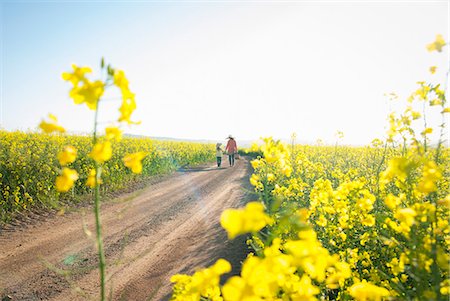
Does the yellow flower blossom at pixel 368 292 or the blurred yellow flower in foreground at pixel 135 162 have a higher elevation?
the blurred yellow flower in foreground at pixel 135 162

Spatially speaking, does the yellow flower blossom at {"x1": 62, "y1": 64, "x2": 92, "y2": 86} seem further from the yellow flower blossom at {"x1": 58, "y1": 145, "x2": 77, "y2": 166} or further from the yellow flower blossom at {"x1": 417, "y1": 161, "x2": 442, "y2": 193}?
the yellow flower blossom at {"x1": 417, "y1": 161, "x2": 442, "y2": 193}

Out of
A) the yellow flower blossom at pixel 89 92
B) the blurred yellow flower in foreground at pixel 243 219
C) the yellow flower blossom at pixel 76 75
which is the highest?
the yellow flower blossom at pixel 76 75

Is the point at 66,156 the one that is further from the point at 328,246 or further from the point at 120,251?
the point at 120,251

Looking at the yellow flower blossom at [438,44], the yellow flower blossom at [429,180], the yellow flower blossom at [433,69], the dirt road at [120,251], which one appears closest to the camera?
the yellow flower blossom at [429,180]

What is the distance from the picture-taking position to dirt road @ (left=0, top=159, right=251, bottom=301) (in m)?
4.67

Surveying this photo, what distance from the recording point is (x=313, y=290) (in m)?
1.50

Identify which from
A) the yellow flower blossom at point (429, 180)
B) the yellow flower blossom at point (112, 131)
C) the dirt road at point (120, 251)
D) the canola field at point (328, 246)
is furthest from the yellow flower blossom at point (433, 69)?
the dirt road at point (120, 251)

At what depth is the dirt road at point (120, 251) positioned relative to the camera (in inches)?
184

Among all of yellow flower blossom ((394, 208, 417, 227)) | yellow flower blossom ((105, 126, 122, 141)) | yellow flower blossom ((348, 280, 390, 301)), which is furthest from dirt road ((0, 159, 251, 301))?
yellow flower blossom ((394, 208, 417, 227))

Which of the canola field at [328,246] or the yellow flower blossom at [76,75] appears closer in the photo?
the canola field at [328,246]

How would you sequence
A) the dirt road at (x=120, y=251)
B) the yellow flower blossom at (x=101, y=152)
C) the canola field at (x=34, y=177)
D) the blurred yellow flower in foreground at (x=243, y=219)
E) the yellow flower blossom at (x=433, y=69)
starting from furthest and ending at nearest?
1. the canola field at (x=34, y=177)
2. the dirt road at (x=120, y=251)
3. the yellow flower blossom at (x=433, y=69)
4. the yellow flower blossom at (x=101, y=152)
5. the blurred yellow flower in foreground at (x=243, y=219)

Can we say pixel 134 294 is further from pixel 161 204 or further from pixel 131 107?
pixel 161 204

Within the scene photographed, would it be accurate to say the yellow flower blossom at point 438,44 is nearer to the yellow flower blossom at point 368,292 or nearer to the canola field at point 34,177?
the yellow flower blossom at point 368,292

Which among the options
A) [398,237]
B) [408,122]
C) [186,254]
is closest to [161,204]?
[186,254]
